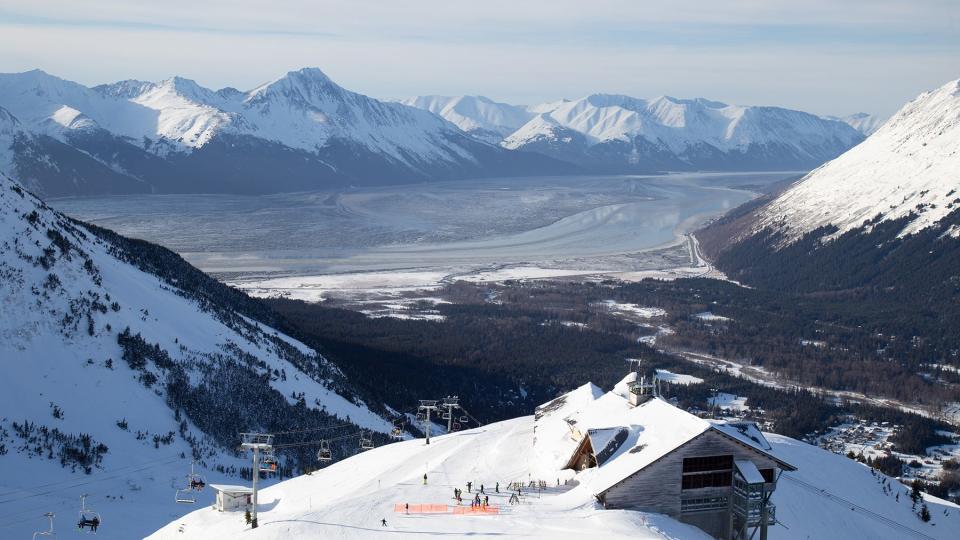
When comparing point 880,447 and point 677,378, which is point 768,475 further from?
point 677,378

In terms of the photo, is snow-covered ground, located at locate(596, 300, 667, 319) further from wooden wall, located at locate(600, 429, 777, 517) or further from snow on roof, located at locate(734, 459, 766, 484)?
wooden wall, located at locate(600, 429, 777, 517)

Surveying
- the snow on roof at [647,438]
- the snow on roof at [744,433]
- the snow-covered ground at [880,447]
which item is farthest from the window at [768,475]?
the snow-covered ground at [880,447]

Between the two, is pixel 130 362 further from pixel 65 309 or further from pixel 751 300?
pixel 751 300

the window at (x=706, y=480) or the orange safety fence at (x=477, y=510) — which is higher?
the window at (x=706, y=480)

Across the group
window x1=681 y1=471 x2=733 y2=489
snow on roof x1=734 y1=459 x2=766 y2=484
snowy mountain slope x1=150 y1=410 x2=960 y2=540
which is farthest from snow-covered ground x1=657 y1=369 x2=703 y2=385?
snow on roof x1=734 y1=459 x2=766 y2=484

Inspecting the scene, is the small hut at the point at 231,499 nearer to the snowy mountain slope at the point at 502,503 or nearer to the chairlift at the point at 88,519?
the snowy mountain slope at the point at 502,503

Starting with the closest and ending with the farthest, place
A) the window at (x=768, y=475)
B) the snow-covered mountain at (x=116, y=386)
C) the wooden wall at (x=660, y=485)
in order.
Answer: the wooden wall at (x=660, y=485) < the window at (x=768, y=475) < the snow-covered mountain at (x=116, y=386)

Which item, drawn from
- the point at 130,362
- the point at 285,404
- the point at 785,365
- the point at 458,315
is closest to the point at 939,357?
the point at 785,365

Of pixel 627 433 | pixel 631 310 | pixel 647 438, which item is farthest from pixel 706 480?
pixel 631 310
